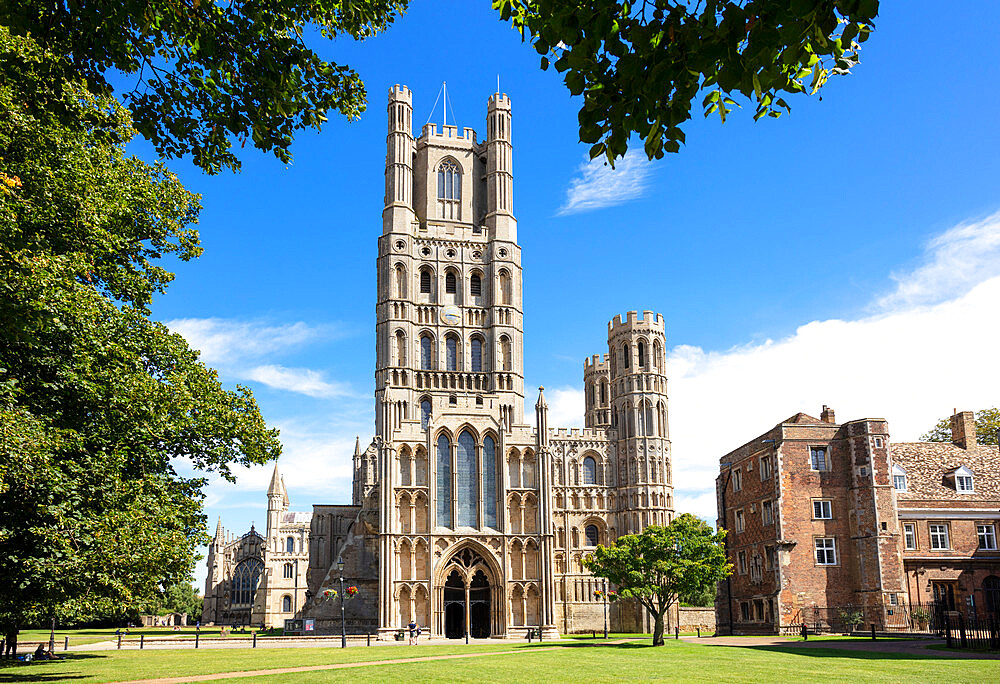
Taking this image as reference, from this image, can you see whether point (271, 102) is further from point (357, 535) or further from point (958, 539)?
point (357, 535)

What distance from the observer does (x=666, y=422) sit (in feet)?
259

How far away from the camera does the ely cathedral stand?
5825 centimetres

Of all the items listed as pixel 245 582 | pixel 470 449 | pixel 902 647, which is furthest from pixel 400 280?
pixel 245 582

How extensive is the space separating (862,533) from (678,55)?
47.7 m

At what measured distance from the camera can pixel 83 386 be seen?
1719cm

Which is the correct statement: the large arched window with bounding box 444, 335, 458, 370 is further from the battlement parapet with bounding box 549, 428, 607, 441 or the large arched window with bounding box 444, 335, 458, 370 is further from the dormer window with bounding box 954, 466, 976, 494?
the dormer window with bounding box 954, 466, 976, 494

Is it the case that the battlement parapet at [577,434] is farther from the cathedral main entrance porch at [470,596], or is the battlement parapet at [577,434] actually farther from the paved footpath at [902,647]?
the paved footpath at [902,647]

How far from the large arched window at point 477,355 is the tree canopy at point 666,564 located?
28.4m

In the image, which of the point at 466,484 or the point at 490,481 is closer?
the point at 466,484

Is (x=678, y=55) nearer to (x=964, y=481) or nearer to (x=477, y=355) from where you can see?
(x=964, y=481)

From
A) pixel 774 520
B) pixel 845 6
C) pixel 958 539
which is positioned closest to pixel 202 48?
pixel 845 6

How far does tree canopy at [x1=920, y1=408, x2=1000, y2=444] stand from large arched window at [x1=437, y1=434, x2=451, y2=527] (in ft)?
122

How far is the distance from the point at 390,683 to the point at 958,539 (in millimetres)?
40288

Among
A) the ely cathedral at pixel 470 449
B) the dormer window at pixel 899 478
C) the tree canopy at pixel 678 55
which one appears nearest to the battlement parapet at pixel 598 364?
the ely cathedral at pixel 470 449
